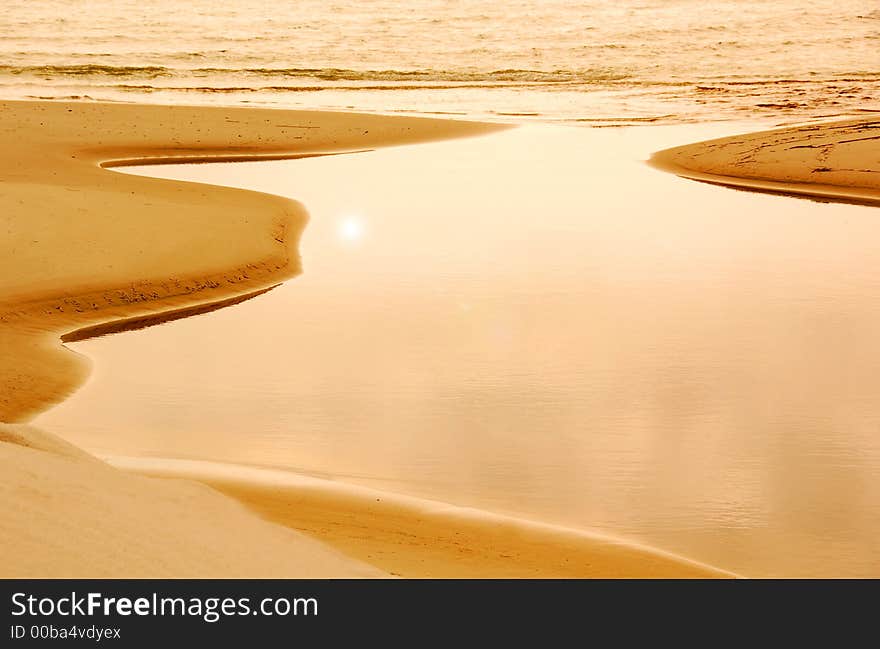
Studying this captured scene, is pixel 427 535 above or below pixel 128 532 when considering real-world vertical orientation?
above

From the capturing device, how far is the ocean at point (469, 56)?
37.5m

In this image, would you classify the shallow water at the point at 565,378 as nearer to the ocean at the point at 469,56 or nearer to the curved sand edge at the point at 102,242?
the curved sand edge at the point at 102,242

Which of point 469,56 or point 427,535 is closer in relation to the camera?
point 427,535

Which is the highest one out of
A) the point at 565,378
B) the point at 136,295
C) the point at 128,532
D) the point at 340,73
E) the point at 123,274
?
the point at 340,73

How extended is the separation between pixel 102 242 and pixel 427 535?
776cm

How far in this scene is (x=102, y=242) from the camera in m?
13.5

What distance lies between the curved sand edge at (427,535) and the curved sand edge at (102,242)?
245 cm

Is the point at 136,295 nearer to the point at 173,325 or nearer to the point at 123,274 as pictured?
the point at 123,274

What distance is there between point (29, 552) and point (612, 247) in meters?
12.0

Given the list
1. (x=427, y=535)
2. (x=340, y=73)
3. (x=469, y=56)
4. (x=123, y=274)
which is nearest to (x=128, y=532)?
(x=427, y=535)

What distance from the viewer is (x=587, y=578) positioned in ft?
20.9

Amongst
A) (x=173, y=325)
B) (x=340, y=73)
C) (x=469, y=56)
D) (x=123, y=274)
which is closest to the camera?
(x=173, y=325)

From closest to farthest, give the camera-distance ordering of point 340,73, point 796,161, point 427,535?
point 427,535
point 796,161
point 340,73

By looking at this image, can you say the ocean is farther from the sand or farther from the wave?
the sand
